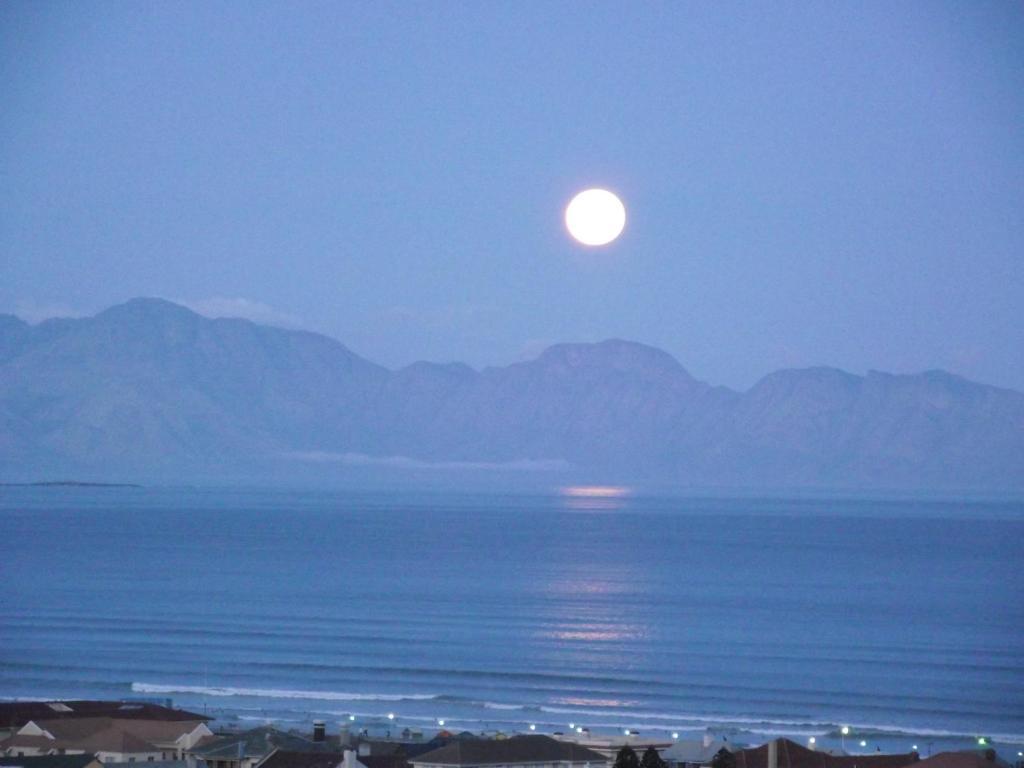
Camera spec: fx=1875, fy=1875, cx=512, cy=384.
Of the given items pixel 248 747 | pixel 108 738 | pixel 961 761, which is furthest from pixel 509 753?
pixel 108 738

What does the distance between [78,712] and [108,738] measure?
20.7 ft

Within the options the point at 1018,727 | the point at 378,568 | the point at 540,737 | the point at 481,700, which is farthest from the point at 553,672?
the point at 378,568

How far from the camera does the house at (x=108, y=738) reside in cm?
3822

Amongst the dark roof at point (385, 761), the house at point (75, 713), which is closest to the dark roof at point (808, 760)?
the dark roof at point (385, 761)

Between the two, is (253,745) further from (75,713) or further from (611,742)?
(611,742)

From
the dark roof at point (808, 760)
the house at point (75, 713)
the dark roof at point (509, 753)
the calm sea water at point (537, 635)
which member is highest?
the calm sea water at point (537, 635)

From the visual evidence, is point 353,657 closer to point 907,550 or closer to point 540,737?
point 540,737

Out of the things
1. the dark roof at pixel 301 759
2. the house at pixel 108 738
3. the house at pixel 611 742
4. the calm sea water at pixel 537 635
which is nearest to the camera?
the dark roof at pixel 301 759

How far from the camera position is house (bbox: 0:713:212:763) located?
38.2 m

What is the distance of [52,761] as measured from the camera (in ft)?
112

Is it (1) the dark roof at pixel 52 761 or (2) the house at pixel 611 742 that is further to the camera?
(2) the house at pixel 611 742

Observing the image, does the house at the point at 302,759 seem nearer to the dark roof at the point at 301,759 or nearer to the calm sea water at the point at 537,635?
the dark roof at the point at 301,759

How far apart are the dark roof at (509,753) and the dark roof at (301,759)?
5.15 ft

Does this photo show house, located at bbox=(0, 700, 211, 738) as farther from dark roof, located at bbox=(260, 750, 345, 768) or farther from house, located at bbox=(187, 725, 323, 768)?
dark roof, located at bbox=(260, 750, 345, 768)
